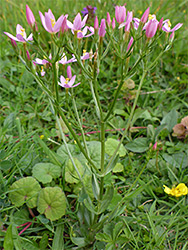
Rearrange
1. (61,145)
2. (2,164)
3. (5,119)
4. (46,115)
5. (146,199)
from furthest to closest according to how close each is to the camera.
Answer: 1. (46,115)
2. (5,119)
3. (61,145)
4. (146,199)
5. (2,164)

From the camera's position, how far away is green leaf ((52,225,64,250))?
137 cm

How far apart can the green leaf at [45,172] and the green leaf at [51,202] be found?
0.12 m

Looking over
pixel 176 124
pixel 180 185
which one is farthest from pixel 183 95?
pixel 180 185

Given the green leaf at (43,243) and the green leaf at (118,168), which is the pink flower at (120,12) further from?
the green leaf at (43,243)

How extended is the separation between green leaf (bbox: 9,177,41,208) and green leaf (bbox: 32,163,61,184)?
7cm

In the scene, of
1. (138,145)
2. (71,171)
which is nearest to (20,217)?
(71,171)

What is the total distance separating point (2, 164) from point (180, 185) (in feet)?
3.77

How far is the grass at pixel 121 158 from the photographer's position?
143 cm

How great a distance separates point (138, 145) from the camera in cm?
198

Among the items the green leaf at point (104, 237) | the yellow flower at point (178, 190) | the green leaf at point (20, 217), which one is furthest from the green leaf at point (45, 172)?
the yellow flower at point (178, 190)

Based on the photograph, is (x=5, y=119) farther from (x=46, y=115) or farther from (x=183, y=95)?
(x=183, y=95)

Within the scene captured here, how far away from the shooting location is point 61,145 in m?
1.88

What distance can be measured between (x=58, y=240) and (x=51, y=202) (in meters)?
0.21

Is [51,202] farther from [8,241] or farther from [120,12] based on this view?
[120,12]
